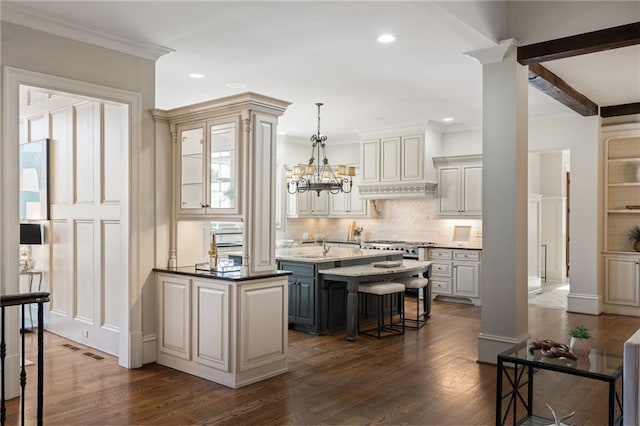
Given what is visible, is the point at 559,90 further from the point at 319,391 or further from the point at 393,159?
the point at 319,391

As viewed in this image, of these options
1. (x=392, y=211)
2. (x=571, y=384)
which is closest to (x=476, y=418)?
(x=571, y=384)

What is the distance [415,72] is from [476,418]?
369 cm

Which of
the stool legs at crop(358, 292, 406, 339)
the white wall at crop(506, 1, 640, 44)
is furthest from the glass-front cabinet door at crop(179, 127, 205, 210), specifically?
the white wall at crop(506, 1, 640, 44)

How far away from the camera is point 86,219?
5.16 metres

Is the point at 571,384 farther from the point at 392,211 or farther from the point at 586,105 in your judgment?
the point at 392,211

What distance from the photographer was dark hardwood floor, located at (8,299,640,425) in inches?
132

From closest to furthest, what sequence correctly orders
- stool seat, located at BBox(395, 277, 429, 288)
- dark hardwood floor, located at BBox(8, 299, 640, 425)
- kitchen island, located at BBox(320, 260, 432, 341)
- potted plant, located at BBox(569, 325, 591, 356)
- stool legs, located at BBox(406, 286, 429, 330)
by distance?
potted plant, located at BBox(569, 325, 591, 356), dark hardwood floor, located at BBox(8, 299, 640, 425), kitchen island, located at BBox(320, 260, 432, 341), stool seat, located at BBox(395, 277, 429, 288), stool legs, located at BBox(406, 286, 429, 330)

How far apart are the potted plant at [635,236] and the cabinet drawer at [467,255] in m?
2.18

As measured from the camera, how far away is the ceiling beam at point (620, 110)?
6.86m

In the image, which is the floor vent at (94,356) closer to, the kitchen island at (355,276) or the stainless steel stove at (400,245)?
the kitchen island at (355,276)

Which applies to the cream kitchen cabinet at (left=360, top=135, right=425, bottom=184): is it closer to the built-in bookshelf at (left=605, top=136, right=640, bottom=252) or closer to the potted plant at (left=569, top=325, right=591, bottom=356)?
the built-in bookshelf at (left=605, top=136, right=640, bottom=252)

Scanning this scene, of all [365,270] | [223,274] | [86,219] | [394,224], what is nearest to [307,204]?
[394,224]

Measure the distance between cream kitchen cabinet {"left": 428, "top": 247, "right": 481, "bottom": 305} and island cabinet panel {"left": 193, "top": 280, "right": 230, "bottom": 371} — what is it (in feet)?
16.7

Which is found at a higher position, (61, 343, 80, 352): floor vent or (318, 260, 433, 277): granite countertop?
(318, 260, 433, 277): granite countertop
